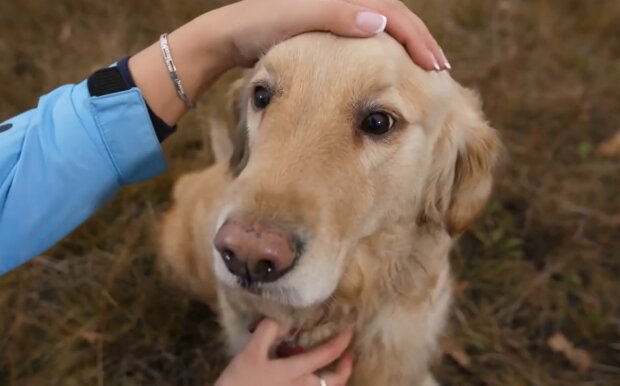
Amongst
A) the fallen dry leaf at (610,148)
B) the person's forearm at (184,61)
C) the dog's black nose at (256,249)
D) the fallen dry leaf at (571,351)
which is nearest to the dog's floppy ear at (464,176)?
the dog's black nose at (256,249)

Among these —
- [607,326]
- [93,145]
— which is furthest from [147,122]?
[607,326]

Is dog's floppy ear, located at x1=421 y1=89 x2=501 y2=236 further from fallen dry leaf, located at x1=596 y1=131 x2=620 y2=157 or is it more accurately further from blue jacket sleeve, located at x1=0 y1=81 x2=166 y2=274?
fallen dry leaf, located at x1=596 y1=131 x2=620 y2=157

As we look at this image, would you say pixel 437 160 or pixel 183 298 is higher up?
pixel 437 160

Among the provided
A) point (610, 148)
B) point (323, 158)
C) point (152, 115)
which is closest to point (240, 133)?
point (152, 115)

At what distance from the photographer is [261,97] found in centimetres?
156

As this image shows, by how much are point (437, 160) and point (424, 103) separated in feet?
0.66

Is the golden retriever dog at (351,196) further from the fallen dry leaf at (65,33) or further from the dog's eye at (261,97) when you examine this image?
the fallen dry leaf at (65,33)

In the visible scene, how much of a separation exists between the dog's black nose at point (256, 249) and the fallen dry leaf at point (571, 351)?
1.53 m

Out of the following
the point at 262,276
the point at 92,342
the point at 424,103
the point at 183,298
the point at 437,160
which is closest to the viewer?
the point at 262,276

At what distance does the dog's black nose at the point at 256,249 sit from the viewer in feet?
4.14

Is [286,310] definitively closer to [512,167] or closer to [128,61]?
[128,61]

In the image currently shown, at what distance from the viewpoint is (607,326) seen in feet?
7.95

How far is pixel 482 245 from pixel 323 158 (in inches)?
55.8

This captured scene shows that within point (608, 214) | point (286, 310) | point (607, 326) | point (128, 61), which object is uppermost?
point (128, 61)
